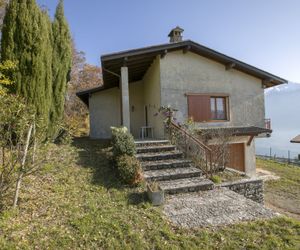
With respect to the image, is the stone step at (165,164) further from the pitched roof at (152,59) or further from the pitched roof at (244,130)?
the pitched roof at (152,59)

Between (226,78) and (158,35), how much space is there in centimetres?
609

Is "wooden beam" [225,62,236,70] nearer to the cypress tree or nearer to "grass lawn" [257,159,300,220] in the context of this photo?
"grass lawn" [257,159,300,220]

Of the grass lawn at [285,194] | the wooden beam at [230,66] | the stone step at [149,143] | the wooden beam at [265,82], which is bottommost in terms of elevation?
the grass lawn at [285,194]

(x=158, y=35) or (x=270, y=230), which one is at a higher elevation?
(x=158, y=35)

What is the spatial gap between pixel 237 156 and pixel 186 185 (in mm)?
7250

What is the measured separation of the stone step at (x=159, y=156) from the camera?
8906mm

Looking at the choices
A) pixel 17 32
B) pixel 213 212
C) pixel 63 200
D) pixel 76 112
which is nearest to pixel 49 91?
pixel 17 32

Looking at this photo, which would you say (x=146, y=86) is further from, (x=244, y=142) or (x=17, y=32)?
(x=17, y=32)

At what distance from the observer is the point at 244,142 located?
1341 cm

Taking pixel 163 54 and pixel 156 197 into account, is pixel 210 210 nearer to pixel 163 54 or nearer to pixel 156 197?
pixel 156 197

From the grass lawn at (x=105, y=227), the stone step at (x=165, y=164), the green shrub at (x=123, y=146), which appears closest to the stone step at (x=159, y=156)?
the stone step at (x=165, y=164)

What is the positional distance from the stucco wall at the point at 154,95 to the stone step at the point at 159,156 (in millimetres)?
2887

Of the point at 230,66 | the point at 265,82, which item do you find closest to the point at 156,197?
the point at 230,66

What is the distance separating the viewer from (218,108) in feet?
44.2
